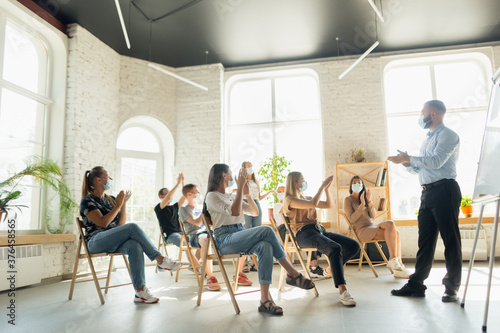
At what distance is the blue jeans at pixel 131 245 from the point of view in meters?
3.15

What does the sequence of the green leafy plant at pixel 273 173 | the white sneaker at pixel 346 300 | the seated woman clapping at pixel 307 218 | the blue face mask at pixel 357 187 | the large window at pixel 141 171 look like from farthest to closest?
the large window at pixel 141 171 < the green leafy plant at pixel 273 173 < the blue face mask at pixel 357 187 < the seated woman clapping at pixel 307 218 < the white sneaker at pixel 346 300

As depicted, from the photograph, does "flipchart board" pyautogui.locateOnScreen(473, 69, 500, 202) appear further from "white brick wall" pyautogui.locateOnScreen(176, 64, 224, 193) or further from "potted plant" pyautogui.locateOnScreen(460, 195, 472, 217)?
"white brick wall" pyautogui.locateOnScreen(176, 64, 224, 193)

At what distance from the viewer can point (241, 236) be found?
111 inches

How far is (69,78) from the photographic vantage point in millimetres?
5602

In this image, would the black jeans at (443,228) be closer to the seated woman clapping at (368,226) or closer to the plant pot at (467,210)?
the seated woman clapping at (368,226)

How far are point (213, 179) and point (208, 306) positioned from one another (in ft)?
3.21

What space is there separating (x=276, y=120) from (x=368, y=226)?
3.25 m

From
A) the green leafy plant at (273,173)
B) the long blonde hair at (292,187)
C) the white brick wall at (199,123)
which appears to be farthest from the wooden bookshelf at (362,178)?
the long blonde hair at (292,187)

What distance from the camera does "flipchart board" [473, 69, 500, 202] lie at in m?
2.28

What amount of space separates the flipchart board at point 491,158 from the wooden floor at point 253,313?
2.49ft

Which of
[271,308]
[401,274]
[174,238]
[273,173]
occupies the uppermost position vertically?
[273,173]

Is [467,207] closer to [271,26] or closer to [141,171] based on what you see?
[271,26]

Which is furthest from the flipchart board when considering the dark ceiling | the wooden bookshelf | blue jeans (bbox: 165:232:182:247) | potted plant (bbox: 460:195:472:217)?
potted plant (bbox: 460:195:472:217)

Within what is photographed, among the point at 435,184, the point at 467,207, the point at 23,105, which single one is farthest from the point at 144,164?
the point at 467,207
